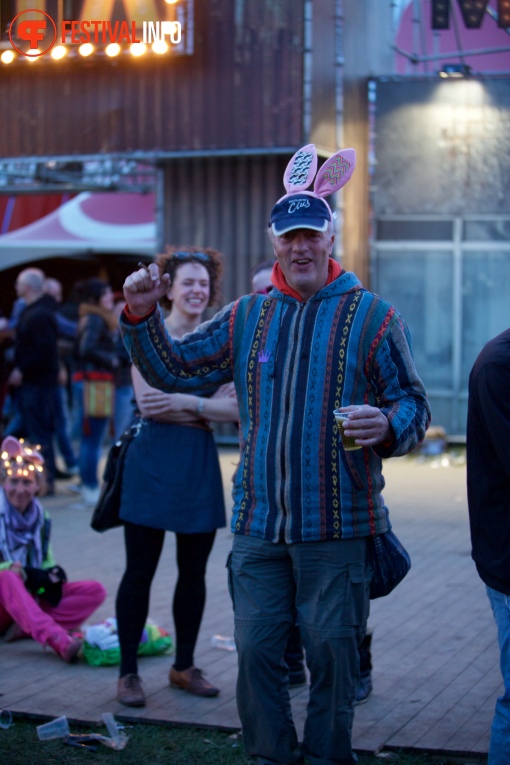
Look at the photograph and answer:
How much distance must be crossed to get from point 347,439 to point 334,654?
750 millimetres

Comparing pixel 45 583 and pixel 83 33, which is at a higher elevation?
pixel 83 33

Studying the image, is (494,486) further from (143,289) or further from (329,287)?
(143,289)

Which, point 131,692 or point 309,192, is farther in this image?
point 131,692

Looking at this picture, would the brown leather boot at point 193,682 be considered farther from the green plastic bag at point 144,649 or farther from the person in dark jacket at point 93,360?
the person in dark jacket at point 93,360

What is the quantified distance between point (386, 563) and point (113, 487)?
64.9 inches

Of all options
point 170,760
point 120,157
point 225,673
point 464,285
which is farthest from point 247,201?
point 170,760

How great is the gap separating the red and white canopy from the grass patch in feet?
36.7

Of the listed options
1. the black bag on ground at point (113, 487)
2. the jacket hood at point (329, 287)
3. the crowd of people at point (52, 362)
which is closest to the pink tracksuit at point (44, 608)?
the black bag on ground at point (113, 487)

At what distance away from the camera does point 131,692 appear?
16.5 ft

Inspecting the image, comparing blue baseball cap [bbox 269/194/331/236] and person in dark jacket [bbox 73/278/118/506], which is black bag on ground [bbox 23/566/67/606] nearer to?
blue baseball cap [bbox 269/194/331/236]

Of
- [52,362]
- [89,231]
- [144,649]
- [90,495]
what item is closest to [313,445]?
[144,649]

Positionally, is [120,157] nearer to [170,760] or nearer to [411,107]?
[411,107]

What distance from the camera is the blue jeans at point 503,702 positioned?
11.7 feet

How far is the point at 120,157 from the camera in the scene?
13.1 metres
